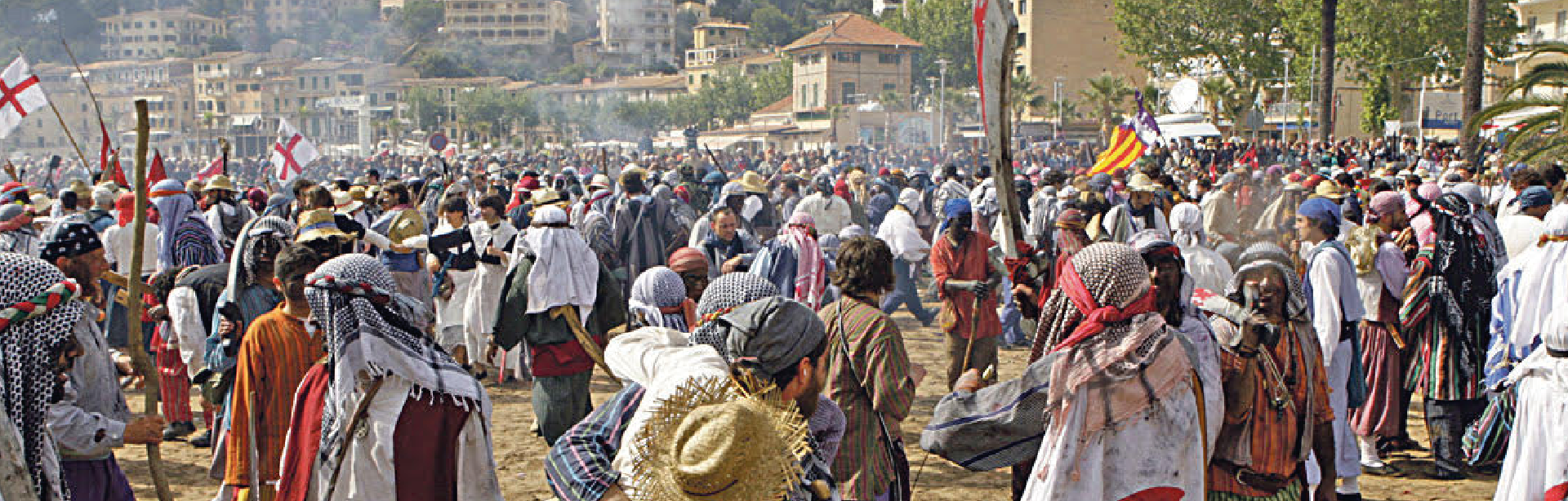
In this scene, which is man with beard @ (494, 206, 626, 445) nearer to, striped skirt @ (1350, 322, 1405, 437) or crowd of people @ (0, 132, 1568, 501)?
crowd of people @ (0, 132, 1568, 501)

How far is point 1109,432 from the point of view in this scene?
146 inches

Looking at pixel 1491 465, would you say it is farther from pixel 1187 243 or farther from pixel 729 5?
pixel 729 5

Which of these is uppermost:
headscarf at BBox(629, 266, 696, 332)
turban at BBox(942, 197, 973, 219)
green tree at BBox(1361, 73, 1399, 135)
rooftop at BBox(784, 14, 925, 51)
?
rooftop at BBox(784, 14, 925, 51)

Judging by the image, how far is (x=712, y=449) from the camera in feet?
7.77

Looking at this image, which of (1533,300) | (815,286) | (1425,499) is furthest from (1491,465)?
(815,286)

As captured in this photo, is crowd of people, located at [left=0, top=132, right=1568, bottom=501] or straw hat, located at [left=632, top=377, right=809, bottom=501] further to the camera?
crowd of people, located at [left=0, top=132, right=1568, bottom=501]

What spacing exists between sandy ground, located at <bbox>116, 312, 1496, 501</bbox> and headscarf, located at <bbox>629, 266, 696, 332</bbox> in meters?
1.80

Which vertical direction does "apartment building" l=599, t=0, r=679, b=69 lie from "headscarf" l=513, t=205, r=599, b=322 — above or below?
above

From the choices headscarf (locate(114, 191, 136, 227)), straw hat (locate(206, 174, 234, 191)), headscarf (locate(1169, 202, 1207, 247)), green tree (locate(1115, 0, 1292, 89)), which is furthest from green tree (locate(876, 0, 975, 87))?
headscarf (locate(114, 191, 136, 227))

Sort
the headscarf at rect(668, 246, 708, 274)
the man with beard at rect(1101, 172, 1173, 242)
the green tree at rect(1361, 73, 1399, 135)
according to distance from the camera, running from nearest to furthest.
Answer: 1. the headscarf at rect(668, 246, 708, 274)
2. the man with beard at rect(1101, 172, 1173, 242)
3. the green tree at rect(1361, 73, 1399, 135)

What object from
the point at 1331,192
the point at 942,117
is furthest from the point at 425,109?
the point at 1331,192

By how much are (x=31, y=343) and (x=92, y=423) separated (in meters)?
0.60

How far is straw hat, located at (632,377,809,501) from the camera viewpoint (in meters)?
2.37

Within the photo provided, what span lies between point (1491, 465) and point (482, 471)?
20.9 feet
